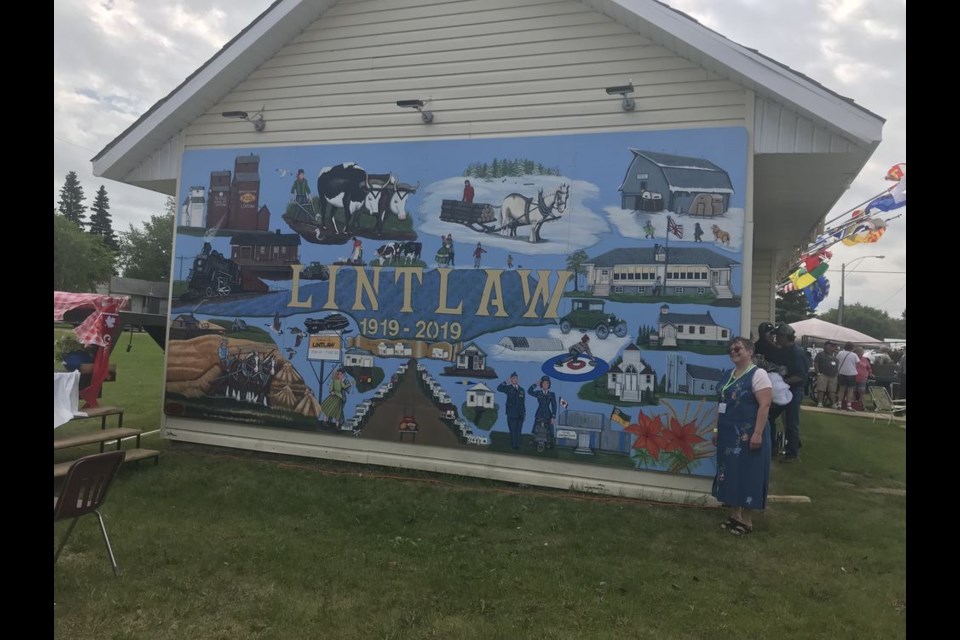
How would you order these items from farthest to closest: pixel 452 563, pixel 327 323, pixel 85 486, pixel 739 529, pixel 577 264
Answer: pixel 327 323
pixel 577 264
pixel 739 529
pixel 452 563
pixel 85 486

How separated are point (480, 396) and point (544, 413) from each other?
805 millimetres

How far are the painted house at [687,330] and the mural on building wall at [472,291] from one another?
0.02 m

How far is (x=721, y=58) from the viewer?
592 centimetres

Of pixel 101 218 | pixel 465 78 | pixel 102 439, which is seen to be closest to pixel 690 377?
pixel 465 78

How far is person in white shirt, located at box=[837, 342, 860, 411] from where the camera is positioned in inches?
575

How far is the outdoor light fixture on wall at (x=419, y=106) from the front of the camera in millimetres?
7145

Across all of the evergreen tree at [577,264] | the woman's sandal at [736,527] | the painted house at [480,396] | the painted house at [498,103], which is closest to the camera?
the woman's sandal at [736,527]

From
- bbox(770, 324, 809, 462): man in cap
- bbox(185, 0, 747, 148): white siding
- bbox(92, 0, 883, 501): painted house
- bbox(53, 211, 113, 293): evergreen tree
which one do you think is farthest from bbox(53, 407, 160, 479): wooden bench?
bbox(53, 211, 113, 293): evergreen tree

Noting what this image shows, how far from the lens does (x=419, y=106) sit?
284 inches

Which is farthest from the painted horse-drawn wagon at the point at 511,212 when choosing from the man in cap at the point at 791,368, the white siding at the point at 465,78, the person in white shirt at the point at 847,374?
the person in white shirt at the point at 847,374

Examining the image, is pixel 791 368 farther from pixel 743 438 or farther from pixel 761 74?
pixel 761 74

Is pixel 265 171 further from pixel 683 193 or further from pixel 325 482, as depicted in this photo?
pixel 683 193

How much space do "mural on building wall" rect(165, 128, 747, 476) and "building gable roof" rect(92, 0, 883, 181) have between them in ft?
2.13

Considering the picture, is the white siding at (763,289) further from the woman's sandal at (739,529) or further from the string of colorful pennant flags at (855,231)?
the woman's sandal at (739,529)
